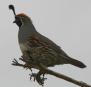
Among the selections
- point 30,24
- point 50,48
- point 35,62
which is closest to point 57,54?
point 50,48

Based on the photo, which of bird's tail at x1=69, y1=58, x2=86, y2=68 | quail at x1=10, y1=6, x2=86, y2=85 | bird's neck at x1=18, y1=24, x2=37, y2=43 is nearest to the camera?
bird's tail at x1=69, y1=58, x2=86, y2=68

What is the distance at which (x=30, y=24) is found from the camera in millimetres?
5391

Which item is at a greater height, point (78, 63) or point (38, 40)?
point (38, 40)

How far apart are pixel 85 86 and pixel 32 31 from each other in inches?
146

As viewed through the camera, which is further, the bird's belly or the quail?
the quail

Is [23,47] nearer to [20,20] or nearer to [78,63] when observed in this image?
[20,20]

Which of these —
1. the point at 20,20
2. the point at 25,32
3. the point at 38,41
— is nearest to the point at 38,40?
the point at 38,41

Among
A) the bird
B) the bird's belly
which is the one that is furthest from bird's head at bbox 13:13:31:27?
the bird's belly

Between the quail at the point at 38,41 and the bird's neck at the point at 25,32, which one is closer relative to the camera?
the quail at the point at 38,41

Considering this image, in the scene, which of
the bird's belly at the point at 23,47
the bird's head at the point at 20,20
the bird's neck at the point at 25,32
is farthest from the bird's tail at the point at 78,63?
the bird's head at the point at 20,20

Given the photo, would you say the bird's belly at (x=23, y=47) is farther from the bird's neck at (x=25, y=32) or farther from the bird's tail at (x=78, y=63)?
the bird's tail at (x=78, y=63)

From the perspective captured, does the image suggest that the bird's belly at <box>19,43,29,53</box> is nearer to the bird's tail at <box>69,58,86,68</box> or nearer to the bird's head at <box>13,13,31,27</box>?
the bird's head at <box>13,13,31,27</box>

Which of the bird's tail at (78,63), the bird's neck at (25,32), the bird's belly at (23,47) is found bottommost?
the bird's tail at (78,63)

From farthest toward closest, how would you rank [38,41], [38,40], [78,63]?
[38,40], [38,41], [78,63]
